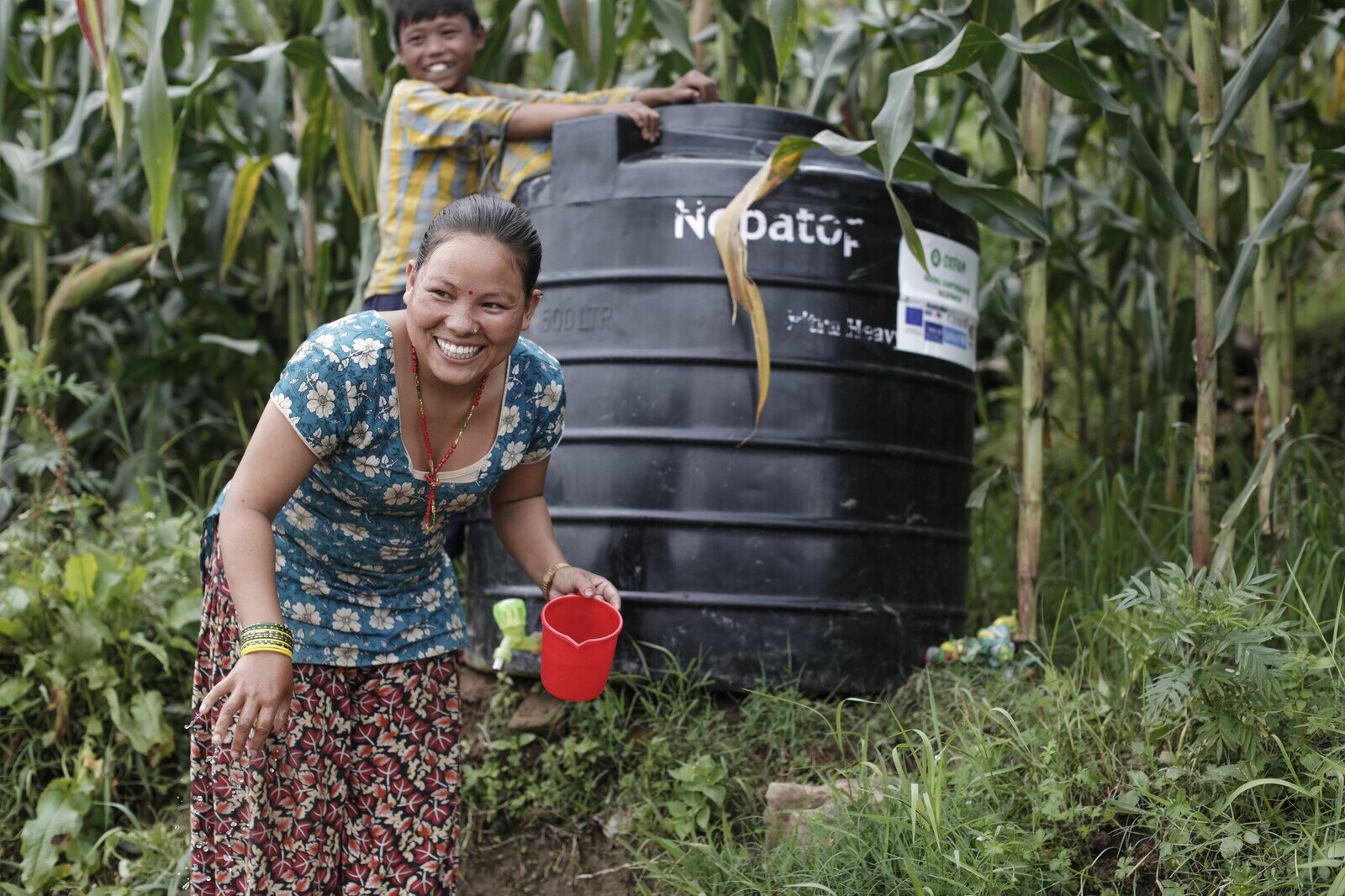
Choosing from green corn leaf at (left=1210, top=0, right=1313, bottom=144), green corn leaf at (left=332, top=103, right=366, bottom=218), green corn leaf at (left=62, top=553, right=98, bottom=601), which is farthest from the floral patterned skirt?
green corn leaf at (left=1210, top=0, right=1313, bottom=144)

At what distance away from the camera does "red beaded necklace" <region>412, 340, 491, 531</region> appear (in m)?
1.81

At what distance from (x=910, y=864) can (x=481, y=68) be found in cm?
236

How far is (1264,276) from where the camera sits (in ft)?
9.20

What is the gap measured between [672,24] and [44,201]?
1.93 meters

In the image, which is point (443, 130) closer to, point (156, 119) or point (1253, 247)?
point (156, 119)

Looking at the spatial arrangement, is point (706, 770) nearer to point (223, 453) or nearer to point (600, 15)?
point (600, 15)

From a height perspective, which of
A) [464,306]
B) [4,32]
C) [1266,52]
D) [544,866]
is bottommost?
[544,866]

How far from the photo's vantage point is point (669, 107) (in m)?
2.62

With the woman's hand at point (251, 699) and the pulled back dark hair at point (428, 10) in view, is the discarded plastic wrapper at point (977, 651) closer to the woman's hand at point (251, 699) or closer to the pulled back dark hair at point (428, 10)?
the woman's hand at point (251, 699)

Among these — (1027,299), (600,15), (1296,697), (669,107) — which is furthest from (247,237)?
(1296,697)

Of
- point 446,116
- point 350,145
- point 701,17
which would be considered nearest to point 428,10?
point 446,116

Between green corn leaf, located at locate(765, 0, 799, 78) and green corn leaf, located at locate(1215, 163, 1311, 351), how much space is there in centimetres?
95

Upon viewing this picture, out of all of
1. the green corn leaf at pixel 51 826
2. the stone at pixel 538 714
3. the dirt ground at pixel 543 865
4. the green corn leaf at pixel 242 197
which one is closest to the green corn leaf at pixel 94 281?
the green corn leaf at pixel 242 197

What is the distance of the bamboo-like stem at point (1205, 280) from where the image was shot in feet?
8.29
